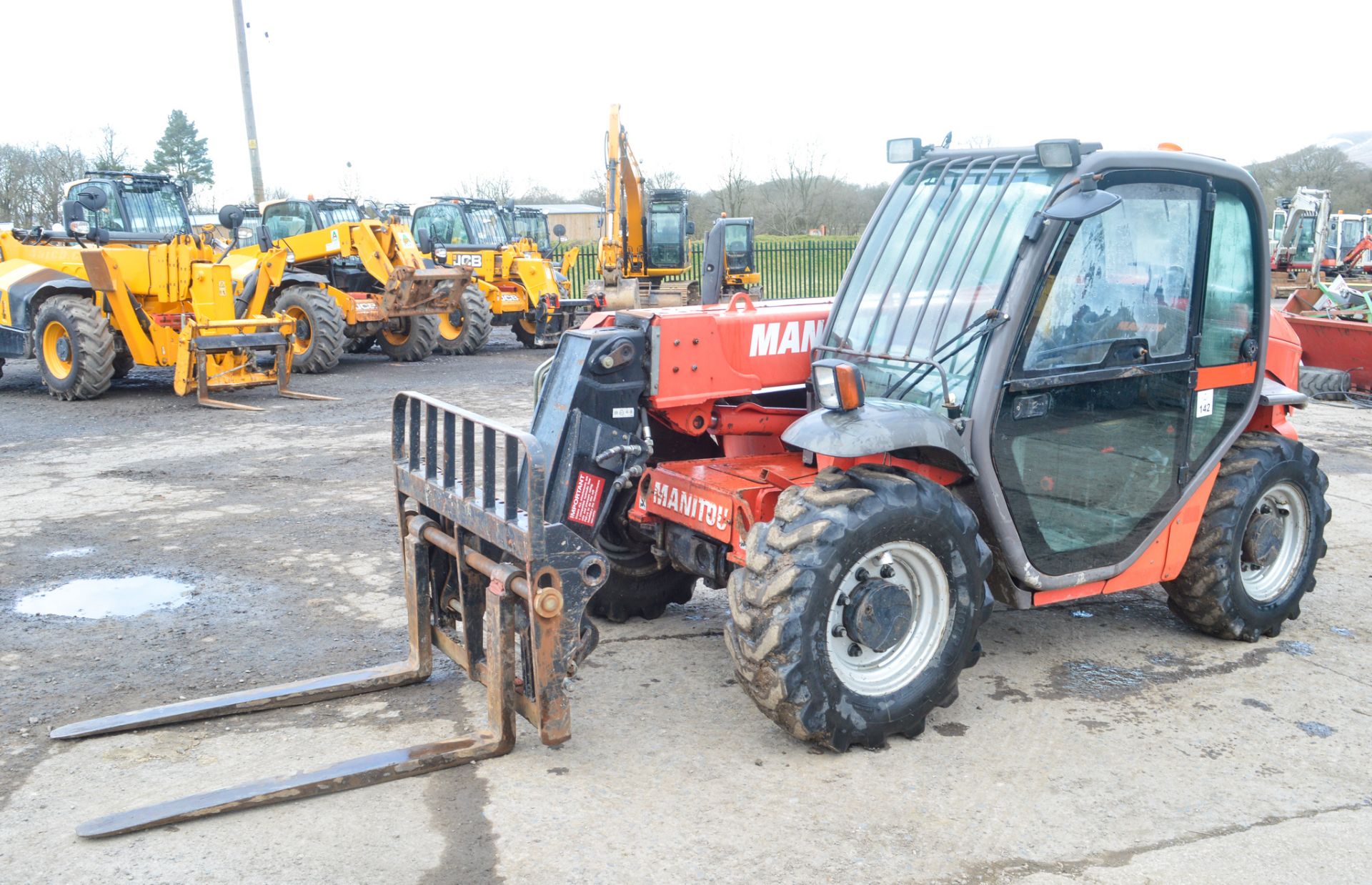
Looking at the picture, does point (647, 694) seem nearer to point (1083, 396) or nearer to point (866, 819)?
point (866, 819)

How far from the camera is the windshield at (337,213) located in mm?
18750

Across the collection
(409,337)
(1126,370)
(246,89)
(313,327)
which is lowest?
(409,337)

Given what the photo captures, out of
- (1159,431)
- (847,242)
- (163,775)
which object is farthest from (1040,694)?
(847,242)

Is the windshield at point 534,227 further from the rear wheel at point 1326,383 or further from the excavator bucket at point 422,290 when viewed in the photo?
the rear wheel at point 1326,383

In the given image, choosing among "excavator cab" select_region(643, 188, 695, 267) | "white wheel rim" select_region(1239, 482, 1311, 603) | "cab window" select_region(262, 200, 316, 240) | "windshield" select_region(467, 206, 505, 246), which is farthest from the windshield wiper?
"excavator cab" select_region(643, 188, 695, 267)

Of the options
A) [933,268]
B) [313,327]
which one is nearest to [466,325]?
[313,327]

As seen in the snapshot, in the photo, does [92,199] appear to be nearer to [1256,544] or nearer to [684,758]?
[684,758]

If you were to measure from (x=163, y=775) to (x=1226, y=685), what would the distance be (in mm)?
4109

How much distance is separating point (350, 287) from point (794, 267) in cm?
Answer: 1716

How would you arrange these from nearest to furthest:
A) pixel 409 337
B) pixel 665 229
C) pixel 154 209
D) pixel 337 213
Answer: pixel 154 209, pixel 409 337, pixel 337 213, pixel 665 229

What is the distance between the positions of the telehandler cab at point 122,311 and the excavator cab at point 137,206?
0.02m

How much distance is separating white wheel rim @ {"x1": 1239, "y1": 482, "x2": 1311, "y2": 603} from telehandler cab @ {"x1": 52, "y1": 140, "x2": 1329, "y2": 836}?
3 centimetres

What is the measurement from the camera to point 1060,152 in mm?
4277

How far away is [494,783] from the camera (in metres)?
3.89
